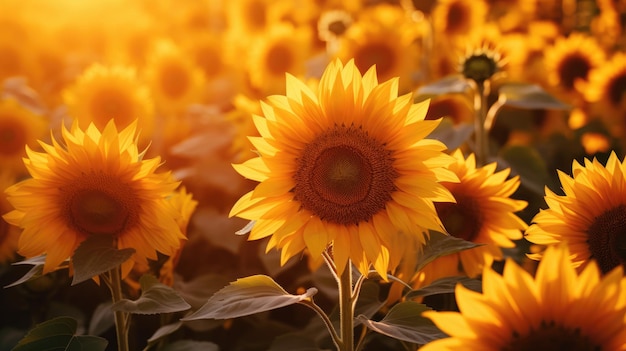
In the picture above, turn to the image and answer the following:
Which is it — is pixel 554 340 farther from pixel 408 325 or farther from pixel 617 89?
pixel 617 89

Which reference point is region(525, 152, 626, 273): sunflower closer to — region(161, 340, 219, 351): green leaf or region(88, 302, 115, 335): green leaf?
region(161, 340, 219, 351): green leaf

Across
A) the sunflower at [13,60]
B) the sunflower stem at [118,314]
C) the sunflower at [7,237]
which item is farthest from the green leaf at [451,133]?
the sunflower at [13,60]

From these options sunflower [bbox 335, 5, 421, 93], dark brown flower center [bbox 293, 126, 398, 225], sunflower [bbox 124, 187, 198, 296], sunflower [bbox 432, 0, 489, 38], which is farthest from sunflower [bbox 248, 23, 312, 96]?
dark brown flower center [bbox 293, 126, 398, 225]

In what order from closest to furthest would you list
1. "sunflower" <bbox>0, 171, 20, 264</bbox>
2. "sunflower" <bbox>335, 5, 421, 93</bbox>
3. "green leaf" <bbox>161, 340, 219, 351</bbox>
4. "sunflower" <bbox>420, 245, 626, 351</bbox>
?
"sunflower" <bbox>420, 245, 626, 351</bbox> → "green leaf" <bbox>161, 340, 219, 351</bbox> → "sunflower" <bbox>0, 171, 20, 264</bbox> → "sunflower" <bbox>335, 5, 421, 93</bbox>

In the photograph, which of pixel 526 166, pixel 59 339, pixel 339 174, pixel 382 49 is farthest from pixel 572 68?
pixel 59 339

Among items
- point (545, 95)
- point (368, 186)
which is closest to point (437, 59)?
point (545, 95)

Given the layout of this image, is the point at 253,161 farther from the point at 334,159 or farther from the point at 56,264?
the point at 56,264

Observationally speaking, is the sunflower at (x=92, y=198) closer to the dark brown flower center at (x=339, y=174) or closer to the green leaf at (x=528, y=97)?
the dark brown flower center at (x=339, y=174)
